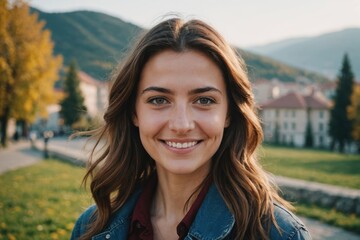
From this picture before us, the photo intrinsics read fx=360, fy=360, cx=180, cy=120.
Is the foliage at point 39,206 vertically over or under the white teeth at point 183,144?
under

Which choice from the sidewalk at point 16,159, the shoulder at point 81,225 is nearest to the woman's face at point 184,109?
the shoulder at point 81,225

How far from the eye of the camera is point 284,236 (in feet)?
6.16

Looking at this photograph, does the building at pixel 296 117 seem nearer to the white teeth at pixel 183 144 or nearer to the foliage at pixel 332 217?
the foliage at pixel 332 217

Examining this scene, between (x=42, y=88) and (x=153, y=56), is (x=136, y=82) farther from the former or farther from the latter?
(x=42, y=88)

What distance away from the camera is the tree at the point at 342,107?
5219 centimetres

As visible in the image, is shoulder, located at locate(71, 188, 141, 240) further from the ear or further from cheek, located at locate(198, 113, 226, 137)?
cheek, located at locate(198, 113, 226, 137)

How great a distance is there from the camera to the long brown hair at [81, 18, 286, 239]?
209 centimetres

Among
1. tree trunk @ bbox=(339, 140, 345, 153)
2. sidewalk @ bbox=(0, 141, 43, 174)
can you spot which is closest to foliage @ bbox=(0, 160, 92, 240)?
sidewalk @ bbox=(0, 141, 43, 174)

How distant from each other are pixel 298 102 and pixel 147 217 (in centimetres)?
7952

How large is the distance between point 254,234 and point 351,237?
5491 mm

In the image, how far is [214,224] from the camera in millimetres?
2051

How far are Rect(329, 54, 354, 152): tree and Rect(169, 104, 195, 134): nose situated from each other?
55.2 metres

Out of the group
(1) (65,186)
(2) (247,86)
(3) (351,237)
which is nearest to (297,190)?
(3) (351,237)

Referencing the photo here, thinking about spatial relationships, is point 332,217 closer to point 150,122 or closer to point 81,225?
point 81,225
